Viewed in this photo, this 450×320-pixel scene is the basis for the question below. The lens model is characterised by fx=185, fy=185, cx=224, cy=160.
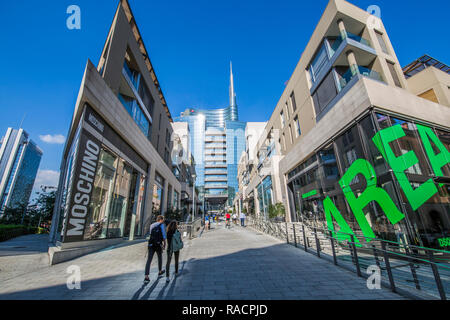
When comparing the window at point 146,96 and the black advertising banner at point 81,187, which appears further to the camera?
the window at point 146,96

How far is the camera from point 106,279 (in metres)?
4.95

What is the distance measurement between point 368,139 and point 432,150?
4057 millimetres

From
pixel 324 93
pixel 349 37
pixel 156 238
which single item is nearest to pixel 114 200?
pixel 156 238

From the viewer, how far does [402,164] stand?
328 inches

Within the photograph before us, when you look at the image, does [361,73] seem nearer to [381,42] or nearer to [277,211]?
[381,42]

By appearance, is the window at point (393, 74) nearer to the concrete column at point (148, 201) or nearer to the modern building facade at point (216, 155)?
the concrete column at point (148, 201)

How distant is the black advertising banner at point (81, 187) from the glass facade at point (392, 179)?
1328cm

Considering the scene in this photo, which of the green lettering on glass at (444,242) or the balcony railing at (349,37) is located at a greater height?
the balcony railing at (349,37)

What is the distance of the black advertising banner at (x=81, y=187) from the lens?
7.74 metres

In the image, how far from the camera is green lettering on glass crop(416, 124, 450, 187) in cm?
946

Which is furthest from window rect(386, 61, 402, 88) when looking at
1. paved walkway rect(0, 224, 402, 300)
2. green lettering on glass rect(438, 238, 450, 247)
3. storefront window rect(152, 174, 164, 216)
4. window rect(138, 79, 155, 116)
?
storefront window rect(152, 174, 164, 216)

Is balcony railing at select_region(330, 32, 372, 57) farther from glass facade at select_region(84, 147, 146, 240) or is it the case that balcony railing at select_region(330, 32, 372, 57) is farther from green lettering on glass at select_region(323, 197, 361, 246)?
glass facade at select_region(84, 147, 146, 240)

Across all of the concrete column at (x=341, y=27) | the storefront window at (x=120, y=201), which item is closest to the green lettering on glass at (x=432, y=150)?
the concrete column at (x=341, y=27)

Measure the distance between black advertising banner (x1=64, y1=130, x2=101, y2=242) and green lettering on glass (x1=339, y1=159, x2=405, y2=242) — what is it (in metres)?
13.3
